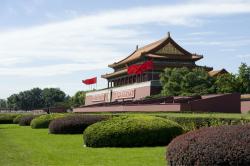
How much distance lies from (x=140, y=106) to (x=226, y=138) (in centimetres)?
2821

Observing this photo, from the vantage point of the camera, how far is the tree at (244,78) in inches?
1580

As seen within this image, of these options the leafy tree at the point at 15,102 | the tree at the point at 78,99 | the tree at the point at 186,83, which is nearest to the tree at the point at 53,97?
the leafy tree at the point at 15,102

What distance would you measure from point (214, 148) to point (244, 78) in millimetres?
34612

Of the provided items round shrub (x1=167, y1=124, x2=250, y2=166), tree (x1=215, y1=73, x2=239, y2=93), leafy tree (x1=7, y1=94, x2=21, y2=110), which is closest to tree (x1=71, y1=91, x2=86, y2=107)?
leafy tree (x1=7, y1=94, x2=21, y2=110)

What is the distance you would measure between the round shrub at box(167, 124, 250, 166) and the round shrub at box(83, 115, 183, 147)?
552 centimetres

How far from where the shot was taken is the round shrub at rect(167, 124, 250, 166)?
678cm

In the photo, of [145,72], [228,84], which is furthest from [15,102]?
[228,84]

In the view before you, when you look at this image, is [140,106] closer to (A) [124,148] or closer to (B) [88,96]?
(A) [124,148]

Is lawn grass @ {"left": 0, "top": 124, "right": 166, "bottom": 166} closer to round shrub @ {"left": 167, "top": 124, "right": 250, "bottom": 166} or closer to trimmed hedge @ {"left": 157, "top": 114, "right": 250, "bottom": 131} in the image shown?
round shrub @ {"left": 167, "top": 124, "right": 250, "bottom": 166}

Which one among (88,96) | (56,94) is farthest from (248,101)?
(56,94)

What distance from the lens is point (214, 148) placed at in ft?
23.0

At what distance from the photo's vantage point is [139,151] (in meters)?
11.9

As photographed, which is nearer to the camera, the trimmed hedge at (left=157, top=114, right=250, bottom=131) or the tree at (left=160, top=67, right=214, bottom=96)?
the trimmed hedge at (left=157, top=114, right=250, bottom=131)

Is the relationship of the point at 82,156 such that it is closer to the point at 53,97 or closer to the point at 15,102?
the point at 53,97
